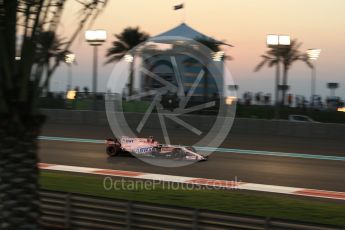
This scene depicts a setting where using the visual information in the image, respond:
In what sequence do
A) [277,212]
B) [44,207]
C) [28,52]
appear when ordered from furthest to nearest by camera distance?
[277,212] < [44,207] < [28,52]

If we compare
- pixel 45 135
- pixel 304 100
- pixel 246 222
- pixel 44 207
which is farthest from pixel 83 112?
pixel 246 222

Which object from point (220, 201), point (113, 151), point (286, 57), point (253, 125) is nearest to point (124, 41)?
point (286, 57)

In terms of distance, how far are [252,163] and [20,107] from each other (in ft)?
37.4

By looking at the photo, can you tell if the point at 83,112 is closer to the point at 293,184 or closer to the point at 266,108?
the point at 266,108

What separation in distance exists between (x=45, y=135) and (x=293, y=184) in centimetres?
1442

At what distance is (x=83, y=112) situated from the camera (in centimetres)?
3034

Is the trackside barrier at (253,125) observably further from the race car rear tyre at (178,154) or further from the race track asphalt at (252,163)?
the race car rear tyre at (178,154)

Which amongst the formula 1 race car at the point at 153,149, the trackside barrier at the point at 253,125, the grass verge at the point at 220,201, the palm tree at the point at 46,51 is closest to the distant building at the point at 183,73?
the trackside barrier at the point at 253,125

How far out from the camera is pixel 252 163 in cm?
1602

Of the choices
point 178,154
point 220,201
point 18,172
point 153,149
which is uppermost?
point 18,172

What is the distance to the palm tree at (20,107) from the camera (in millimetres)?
5328

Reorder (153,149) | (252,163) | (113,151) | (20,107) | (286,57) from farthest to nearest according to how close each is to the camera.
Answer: (286,57), (113,151), (252,163), (153,149), (20,107)

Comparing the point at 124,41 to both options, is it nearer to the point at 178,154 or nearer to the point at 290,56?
the point at 290,56

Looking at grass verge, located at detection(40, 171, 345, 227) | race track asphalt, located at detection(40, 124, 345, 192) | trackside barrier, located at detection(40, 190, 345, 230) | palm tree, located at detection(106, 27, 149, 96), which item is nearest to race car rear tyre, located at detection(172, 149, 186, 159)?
race track asphalt, located at detection(40, 124, 345, 192)
